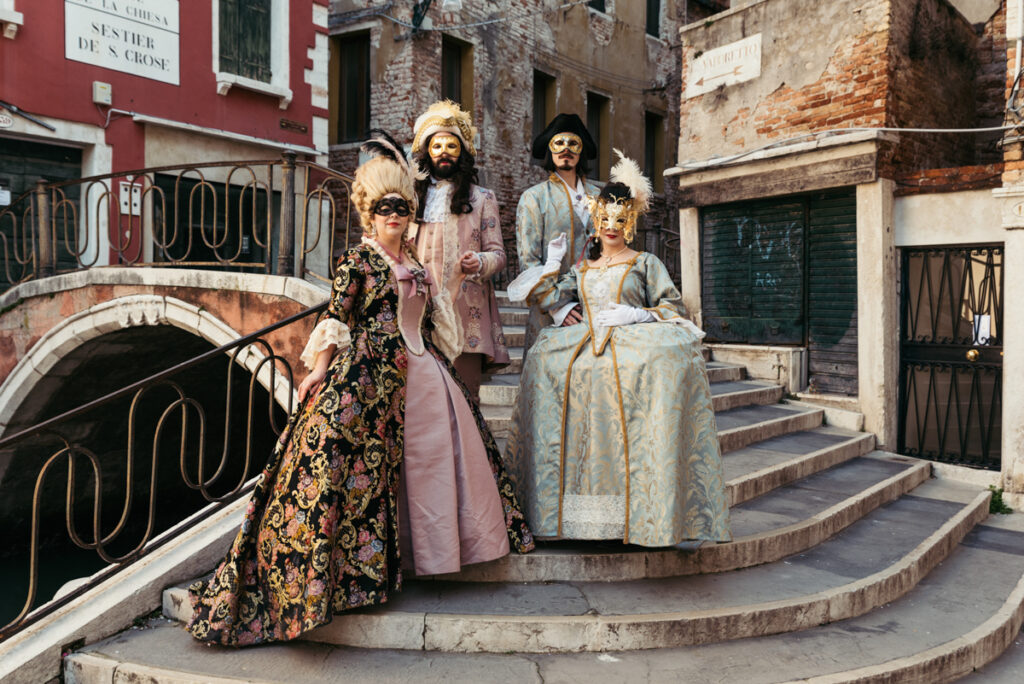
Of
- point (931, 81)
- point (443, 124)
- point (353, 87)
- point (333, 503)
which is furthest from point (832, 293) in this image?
point (353, 87)

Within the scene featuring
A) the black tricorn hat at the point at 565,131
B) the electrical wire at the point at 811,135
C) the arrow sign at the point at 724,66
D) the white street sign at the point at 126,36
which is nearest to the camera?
the black tricorn hat at the point at 565,131

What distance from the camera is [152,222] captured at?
23.6 feet

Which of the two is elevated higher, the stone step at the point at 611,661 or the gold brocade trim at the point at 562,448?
the gold brocade trim at the point at 562,448

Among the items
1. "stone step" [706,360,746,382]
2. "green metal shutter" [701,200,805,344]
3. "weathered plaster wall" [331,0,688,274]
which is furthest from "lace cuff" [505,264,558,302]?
"weathered plaster wall" [331,0,688,274]

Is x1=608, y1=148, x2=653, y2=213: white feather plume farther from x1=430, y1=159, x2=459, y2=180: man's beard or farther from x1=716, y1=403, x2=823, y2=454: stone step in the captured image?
x1=716, y1=403, x2=823, y2=454: stone step

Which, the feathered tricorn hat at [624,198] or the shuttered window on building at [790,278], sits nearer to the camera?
the feathered tricorn hat at [624,198]

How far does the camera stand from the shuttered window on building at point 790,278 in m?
7.81

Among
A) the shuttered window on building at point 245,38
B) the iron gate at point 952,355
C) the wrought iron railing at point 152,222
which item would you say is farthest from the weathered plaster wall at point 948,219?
the shuttered window on building at point 245,38

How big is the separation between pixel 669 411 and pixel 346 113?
440 inches

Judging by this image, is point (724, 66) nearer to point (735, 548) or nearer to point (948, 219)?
point (948, 219)

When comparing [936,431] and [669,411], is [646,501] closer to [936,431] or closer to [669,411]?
[669,411]

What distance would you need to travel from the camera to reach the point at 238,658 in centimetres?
310

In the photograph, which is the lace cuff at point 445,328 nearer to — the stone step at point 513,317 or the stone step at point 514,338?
the stone step at point 514,338

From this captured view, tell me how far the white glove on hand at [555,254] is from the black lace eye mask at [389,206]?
846 millimetres
